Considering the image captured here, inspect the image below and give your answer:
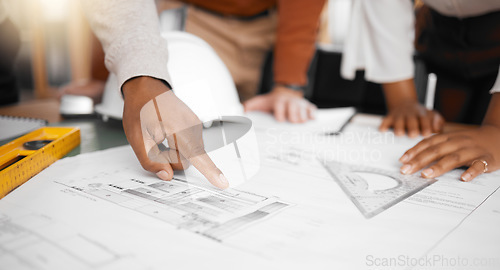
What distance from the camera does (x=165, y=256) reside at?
25 cm

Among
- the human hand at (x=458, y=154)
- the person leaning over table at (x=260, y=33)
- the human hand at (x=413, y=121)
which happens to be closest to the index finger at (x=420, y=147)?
the human hand at (x=458, y=154)

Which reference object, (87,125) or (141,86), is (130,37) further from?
(87,125)

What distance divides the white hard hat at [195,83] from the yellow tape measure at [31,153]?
108 millimetres

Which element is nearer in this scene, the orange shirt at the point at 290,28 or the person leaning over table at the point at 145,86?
the person leaning over table at the point at 145,86

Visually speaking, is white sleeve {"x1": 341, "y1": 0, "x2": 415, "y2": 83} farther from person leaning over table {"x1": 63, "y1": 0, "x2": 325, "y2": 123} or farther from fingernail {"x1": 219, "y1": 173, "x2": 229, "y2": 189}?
fingernail {"x1": 219, "y1": 173, "x2": 229, "y2": 189}

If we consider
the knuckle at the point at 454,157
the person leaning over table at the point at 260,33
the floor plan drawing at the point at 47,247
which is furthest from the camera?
the person leaning over table at the point at 260,33

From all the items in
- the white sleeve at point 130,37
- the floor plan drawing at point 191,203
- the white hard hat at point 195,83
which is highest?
the white sleeve at point 130,37

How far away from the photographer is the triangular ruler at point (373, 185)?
355 millimetres

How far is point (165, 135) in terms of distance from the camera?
409 millimetres

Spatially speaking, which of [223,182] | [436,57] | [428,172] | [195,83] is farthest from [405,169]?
[436,57]

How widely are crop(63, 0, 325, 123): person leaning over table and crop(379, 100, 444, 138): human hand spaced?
22 cm

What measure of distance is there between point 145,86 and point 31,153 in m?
0.16

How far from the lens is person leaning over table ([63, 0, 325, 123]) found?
89 centimetres

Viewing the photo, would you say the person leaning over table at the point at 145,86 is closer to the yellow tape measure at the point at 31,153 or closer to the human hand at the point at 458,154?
the yellow tape measure at the point at 31,153
